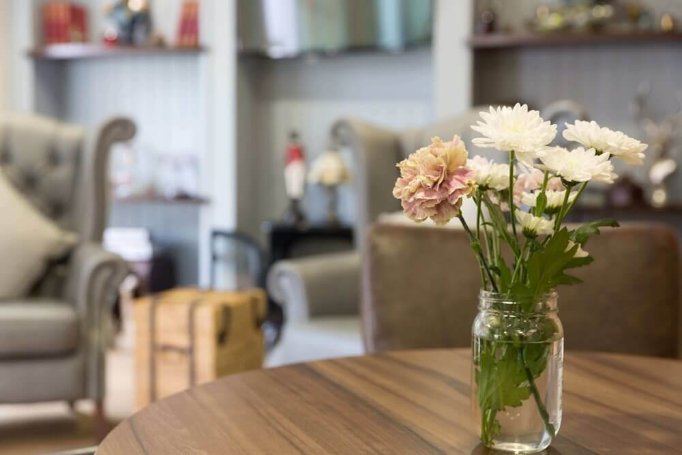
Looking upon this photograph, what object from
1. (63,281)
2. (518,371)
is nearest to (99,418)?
(63,281)

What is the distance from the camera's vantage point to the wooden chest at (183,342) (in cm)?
329

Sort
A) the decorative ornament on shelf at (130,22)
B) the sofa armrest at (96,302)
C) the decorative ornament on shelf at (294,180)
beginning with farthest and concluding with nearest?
the decorative ornament on shelf at (130,22) < the decorative ornament on shelf at (294,180) < the sofa armrest at (96,302)

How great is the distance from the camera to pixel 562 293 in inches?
74.5

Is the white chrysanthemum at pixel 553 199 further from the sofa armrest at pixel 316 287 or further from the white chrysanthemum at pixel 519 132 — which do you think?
the sofa armrest at pixel 316 287

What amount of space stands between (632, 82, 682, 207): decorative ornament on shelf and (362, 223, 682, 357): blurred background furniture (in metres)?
2.49

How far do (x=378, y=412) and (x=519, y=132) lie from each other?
0.42 meters

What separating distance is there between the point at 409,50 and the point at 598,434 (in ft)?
12.8

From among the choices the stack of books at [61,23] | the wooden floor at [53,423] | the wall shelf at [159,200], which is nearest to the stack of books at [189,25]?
the stack of books at [61,23]

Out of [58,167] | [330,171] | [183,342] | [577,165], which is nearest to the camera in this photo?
[577,165]

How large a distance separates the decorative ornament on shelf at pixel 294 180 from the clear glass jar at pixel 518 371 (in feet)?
12.3

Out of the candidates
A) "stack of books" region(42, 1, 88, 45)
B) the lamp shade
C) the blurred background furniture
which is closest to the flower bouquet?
the blurred background furniture

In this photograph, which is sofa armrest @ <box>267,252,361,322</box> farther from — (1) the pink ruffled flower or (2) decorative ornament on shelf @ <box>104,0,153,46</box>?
(2) decorative ornament on shelf @ <box>104,0,153,46</box>

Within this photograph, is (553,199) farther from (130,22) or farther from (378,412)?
(130,22)

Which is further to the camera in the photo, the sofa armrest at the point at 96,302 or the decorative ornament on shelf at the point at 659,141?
the decorative ornament on shelf at the point at 659,141
